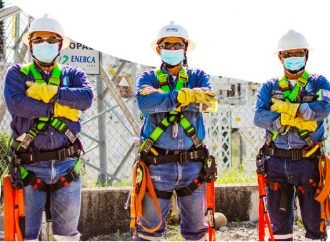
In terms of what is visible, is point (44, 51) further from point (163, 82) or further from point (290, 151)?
point (290, 151)

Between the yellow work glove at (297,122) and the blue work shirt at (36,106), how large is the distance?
4.82 ft

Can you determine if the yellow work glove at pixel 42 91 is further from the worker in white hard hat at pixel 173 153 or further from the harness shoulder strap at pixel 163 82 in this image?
the harness shoulder strap at pixel 163 82

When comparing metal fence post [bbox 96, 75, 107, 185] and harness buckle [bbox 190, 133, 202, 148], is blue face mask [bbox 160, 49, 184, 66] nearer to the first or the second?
harness buckle [bbox 190, 133, 202, 148]

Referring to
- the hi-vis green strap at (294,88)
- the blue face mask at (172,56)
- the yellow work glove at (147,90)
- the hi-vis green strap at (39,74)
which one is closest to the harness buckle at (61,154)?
the hi-vis green strap at (39,74)

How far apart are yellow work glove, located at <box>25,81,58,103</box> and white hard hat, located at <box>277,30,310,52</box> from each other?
1.83 meters

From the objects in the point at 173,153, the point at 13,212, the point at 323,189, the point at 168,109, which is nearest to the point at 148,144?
the point at 173,153

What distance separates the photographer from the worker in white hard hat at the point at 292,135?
4305mm

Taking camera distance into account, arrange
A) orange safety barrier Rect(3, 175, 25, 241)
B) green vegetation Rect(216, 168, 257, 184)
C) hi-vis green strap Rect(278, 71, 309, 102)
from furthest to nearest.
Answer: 1. green vegetation Rect(216, 168, 257, 184)
2. hi-vis green strap Rect(278, 71, 309, 102)
3. orange safety barrier Rect(3, 175, 25, 241)

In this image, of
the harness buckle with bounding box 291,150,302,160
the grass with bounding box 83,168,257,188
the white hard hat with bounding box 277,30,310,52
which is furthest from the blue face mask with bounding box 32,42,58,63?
the grass with bounding box 83,168,257,188

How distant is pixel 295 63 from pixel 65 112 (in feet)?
6.06

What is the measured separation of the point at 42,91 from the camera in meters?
3.88

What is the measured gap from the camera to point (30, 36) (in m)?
4.20

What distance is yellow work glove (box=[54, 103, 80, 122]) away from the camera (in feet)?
12.9

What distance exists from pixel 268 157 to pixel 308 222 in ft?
1.92
